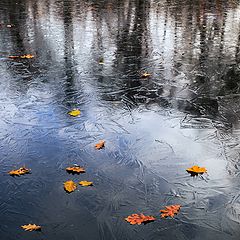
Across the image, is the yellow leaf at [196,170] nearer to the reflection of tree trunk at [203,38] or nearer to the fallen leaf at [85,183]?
the fallen leaf at [85,183]

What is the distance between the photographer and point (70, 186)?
148 inches

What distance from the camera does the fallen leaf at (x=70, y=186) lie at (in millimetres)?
3715

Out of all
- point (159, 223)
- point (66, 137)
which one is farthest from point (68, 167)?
point (159, 223)

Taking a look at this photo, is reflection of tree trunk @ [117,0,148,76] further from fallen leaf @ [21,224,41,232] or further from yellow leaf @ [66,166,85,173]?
fallen leaf @ [21,224,41,232]

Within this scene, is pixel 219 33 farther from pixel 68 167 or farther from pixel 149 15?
pixel 68 167

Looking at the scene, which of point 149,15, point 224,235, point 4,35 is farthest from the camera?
point 149,15

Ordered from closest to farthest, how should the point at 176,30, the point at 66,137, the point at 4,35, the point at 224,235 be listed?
the point at 224,235, the point at 66,137, the point at 4,35, the point at 176,30

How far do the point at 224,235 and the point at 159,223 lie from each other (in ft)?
1.71

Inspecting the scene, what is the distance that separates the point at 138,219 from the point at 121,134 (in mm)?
1654

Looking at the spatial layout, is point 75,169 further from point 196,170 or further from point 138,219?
point 196,170

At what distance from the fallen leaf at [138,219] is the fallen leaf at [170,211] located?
4.5 inches

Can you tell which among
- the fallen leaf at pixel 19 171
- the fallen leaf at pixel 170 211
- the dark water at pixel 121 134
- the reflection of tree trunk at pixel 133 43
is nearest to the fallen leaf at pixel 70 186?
the dark water at pixel 121 134

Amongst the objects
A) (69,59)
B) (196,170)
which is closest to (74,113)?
(196,170)

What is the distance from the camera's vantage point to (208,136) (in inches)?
188
